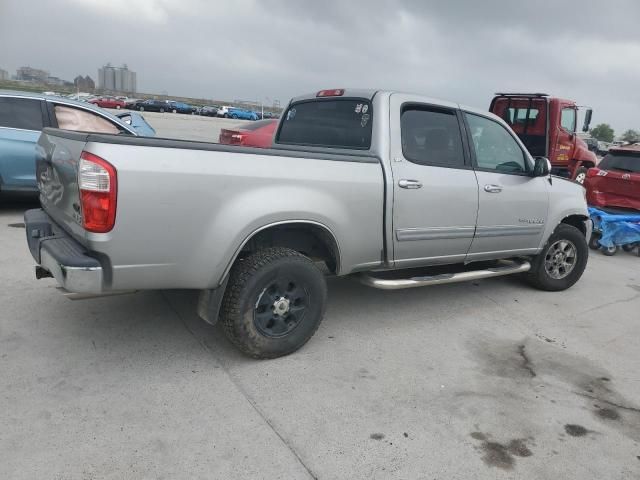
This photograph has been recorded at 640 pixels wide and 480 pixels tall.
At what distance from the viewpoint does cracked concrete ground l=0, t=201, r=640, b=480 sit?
250 cm

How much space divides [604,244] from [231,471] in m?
7.01

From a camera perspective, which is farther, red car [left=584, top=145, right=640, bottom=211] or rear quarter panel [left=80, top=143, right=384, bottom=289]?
red car [left=584, top=145, right=640, bottom=211]

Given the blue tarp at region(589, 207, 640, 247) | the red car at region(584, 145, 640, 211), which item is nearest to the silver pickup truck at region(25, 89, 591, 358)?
the blue tarp at region(589, 207, 640, 247)

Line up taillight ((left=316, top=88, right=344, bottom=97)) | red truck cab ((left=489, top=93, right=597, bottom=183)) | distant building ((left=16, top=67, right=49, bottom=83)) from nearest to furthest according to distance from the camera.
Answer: taillight ((left=316, top=88, right=344, bottom=97)) < red truck cab ((left=489, top=93, right=597, bottom=183)) < distant building ((left=16, top=67, right=49, bottom=83))

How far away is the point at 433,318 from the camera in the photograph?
4.48m

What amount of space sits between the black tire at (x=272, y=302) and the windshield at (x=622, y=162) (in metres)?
7.08

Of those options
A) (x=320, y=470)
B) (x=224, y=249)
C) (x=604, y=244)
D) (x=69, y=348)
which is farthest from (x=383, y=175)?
(x=604, y=244)

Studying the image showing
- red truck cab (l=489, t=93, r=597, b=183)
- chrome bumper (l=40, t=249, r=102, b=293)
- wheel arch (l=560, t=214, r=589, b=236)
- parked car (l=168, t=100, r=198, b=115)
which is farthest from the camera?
parked car (l=168, t=100, r=198, b=115)

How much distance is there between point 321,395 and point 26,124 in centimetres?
581

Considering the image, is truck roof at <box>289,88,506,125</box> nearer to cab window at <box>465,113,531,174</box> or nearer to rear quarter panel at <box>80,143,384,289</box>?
cab window at <box>465,113,531,174</box>

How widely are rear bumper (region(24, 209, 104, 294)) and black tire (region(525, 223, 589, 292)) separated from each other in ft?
14.0

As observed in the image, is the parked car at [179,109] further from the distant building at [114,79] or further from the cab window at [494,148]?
the distant building at [114,79]

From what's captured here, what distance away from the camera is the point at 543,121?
11258mm

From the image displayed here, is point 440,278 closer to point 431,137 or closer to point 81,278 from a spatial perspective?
point 431,137
